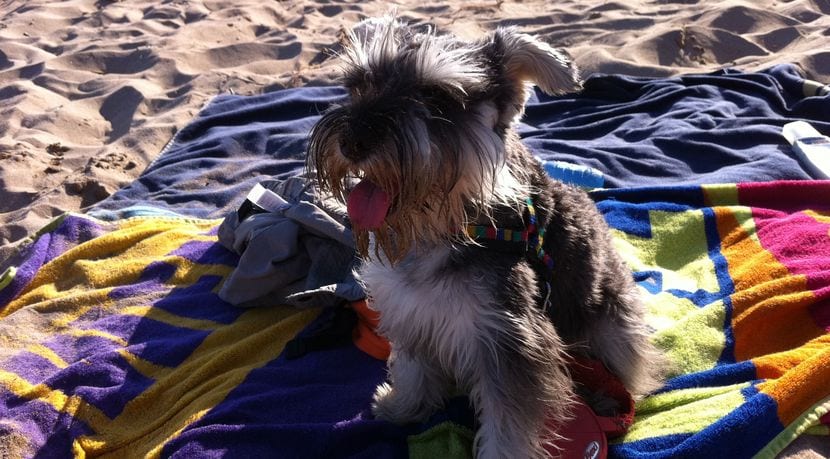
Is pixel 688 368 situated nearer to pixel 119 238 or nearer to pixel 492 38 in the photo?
pixel 492 38

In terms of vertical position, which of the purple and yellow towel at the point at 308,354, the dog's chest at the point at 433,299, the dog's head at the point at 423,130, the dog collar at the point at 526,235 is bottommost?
the purple and yellow towel at the point at 308,354

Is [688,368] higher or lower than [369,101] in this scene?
lower

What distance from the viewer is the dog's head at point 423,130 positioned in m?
2.40

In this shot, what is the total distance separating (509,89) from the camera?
2.84 meters

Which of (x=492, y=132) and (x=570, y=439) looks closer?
(x=492, y=132)

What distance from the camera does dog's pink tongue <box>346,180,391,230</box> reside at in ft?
8.43

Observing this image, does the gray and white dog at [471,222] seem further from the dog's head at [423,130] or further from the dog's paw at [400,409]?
the dog's paw at [400,409]

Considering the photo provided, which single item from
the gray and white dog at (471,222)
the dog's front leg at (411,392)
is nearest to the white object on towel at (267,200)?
the gray and white dog at (471,222)

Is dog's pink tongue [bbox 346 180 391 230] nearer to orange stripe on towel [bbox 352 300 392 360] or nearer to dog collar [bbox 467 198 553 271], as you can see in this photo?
dog collar [bbox 467 198 553 271]

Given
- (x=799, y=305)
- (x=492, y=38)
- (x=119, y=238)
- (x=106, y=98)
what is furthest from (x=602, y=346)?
(x=106, y=98)

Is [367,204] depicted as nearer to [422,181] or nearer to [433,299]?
[422,181]

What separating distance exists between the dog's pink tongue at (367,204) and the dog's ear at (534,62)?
82 centimetres

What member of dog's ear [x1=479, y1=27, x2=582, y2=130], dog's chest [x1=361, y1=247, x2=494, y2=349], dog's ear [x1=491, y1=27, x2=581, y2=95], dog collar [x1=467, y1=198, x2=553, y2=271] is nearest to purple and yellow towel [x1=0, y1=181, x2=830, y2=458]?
dog's chest [x1=361, y1=247, x2=494, y2=349]

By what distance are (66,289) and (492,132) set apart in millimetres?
3345
